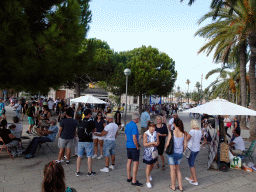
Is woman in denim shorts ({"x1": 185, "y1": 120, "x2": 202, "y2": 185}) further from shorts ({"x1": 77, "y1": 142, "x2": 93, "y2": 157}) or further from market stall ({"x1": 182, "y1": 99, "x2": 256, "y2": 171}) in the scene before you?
shorts ({"x1": 77, "y1": 142, "x2": 93, "y2": 157})

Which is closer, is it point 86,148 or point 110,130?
point 86,148

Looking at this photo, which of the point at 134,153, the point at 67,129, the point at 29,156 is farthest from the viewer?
the point at 29,156

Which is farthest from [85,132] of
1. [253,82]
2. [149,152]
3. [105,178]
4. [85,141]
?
[253,82]

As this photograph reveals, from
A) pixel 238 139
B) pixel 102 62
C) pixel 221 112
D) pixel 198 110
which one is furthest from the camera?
pixel 102 62

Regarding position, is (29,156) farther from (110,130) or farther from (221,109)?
(221,109)

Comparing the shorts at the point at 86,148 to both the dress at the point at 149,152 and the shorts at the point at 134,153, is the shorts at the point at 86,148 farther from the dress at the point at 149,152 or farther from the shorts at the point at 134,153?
the dress at the point at 149,152

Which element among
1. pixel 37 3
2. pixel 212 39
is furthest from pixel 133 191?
pixel 212 39

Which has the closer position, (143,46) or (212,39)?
(212,39)

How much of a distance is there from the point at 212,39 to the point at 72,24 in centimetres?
896

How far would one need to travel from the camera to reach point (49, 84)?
20.0 feet

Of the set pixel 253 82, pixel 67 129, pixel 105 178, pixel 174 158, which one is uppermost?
pixel 253 82

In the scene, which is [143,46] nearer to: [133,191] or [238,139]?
[238,139]

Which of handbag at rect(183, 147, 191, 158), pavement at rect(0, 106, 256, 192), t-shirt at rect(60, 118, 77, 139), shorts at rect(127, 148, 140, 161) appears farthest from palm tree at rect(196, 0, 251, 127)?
t-shirt at rect(60, 118, 77, 139)

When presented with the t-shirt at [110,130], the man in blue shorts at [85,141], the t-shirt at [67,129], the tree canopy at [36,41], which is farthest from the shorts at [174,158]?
the tree canopy at [36,41]
